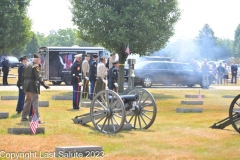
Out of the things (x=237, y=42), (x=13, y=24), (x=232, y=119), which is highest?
(x=13, y=24)

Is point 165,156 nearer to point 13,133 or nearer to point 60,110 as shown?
point 13,133

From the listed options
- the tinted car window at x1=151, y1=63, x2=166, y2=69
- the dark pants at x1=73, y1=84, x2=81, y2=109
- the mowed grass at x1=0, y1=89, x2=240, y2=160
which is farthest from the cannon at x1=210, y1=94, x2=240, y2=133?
the tinted car window at x1=151, y1=63, x2=166, y2=69

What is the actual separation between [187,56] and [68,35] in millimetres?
122584

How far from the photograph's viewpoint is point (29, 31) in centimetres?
4344

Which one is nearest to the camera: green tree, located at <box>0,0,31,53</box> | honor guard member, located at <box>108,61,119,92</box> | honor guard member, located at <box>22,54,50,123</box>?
honor guard member, located at <box>22,54,50,123</box>

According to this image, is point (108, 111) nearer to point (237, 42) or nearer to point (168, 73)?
point (237, 42)

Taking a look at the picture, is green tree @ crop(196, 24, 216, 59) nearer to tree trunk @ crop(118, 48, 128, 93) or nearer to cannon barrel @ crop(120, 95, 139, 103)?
tree trunk @ crop(118, 48, 128, 93)

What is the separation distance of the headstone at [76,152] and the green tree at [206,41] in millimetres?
20318

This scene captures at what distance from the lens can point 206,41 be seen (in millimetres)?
34312

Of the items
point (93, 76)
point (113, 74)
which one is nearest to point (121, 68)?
point (93, 76)

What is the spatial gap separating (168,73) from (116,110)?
891 inches

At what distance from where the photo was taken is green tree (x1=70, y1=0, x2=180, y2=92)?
26.9 m

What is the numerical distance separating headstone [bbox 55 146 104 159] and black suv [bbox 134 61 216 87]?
24.6 meters

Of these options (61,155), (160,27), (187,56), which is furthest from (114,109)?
(187,56)
